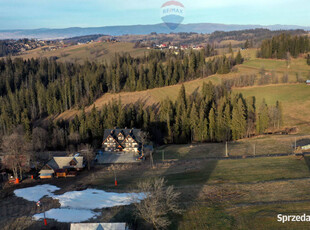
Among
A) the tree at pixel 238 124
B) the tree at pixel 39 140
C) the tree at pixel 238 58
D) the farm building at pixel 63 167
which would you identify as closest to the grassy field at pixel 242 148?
the tree at pixel 238 124

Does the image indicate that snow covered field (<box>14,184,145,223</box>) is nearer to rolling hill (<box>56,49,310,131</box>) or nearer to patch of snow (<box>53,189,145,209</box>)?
patch of snow (<box>53,189,145,209</box>)

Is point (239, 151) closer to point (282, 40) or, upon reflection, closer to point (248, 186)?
point (248, 186)

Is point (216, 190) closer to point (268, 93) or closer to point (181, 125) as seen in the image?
point (181, 125)

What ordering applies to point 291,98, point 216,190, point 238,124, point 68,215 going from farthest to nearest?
point 291,98 → point 238,124 → point 216,190 → point 68,215

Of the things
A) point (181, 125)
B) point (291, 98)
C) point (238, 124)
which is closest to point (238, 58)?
point (291, 98)

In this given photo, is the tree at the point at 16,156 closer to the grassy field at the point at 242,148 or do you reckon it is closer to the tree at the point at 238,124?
the grassy field at the point at 242,148

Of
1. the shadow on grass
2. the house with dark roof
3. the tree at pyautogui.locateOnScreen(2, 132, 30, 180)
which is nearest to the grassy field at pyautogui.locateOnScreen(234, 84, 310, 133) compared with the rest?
the shadow on grass
